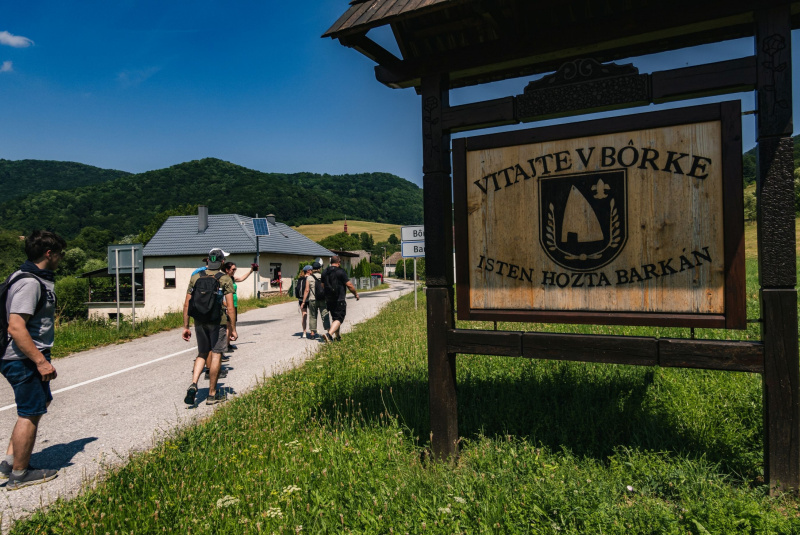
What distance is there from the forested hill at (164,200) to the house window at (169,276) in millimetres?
49850

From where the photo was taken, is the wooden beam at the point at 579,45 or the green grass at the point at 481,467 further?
the wooden beam at the point at 579,45

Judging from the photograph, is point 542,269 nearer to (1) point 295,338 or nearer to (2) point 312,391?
(2) point 312,391

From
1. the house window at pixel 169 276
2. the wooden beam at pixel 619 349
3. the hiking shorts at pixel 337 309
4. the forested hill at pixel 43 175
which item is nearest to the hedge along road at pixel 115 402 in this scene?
the hiking shorts at pixel 337 309

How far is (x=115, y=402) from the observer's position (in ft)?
20.9

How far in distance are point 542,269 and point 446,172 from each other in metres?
1.02

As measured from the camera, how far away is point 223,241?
135ft

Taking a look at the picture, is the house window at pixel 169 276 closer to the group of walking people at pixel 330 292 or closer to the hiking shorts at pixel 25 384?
the group of walking people at pixel 330 292

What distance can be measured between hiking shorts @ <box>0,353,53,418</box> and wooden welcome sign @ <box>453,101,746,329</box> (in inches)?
134

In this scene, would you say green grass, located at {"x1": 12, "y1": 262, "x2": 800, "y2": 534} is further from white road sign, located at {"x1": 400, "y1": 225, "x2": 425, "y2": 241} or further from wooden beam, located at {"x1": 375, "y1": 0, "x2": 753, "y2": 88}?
white road sign, located at {"x1": 400, "y1": 225, "x2": 425, "y2": 241}

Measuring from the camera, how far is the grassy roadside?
10791 mm

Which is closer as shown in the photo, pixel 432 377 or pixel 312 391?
pixel 432 377

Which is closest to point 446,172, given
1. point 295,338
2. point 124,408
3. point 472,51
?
point 472,51

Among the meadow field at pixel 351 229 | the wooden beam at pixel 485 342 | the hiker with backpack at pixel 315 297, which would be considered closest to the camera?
the wooden beam at pixel 485 342

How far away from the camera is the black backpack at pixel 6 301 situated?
382 cm
